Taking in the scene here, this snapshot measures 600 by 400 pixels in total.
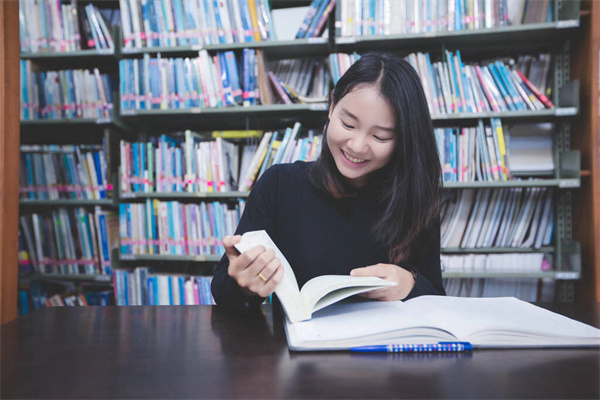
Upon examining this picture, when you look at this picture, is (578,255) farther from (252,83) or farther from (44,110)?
(44,110)

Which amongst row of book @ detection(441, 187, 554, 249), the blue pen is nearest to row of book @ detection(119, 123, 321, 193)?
row of book @ detection(441, 187, 554, 249)

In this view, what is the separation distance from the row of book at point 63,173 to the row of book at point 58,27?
20.5 inches

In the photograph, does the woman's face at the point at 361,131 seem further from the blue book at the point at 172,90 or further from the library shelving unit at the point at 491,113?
the blue book at the point at 172,90

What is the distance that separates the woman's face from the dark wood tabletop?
450 millimetres

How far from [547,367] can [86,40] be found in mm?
2436

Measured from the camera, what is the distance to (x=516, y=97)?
6.16 feet

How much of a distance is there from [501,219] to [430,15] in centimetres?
99

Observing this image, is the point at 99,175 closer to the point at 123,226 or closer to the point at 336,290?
the point at 123,226

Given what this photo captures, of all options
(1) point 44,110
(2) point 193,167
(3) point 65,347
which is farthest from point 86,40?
(3) point 65,347

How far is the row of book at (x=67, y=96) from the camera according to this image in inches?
85.0

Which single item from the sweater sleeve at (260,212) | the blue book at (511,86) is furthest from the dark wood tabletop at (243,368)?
the blue book at (511,86)

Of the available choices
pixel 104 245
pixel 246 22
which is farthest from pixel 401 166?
pixel 104 245

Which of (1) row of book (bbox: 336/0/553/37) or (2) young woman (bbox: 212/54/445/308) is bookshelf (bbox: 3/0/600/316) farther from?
(2) young woman (bbox: 212/54/445/308)

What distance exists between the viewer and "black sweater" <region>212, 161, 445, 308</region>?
3.41 ft
